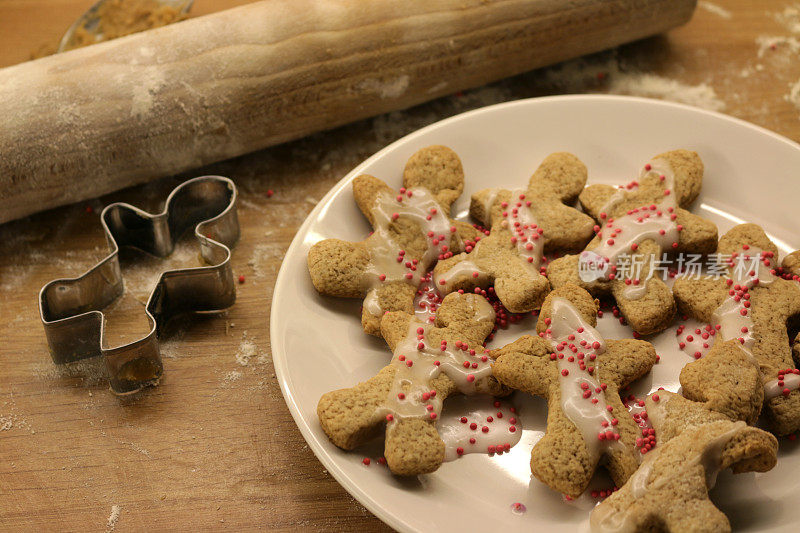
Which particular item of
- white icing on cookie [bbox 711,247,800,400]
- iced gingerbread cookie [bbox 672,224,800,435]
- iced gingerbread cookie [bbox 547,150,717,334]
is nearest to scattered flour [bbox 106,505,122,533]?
iced gingerbread cookie [bbox 547,150,717,334]

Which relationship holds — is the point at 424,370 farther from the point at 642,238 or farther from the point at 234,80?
the point at 234,80

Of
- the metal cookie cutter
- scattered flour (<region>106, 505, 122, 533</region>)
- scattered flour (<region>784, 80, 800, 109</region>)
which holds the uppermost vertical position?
scattered flour (<region>784, 80, 800, 109</region>)

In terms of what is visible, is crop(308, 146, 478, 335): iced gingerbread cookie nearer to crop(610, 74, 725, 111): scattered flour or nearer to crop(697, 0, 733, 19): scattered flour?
crop(610, 74, 725, 111): scattered flour

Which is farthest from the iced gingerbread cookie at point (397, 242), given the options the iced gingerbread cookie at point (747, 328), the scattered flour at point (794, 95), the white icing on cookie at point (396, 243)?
the scattered flour at point (794, 95)

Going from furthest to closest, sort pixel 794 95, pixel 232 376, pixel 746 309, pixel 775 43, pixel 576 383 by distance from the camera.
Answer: pixel 775 43
pixel 794 95
pixel 232 376
pixel 746 309
pixel 576 383

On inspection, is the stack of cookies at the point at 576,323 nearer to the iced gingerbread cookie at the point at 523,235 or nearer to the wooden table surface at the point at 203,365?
the iced gingerbread cookie at the point at 523,235

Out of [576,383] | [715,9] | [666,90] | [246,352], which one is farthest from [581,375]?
[715,9]

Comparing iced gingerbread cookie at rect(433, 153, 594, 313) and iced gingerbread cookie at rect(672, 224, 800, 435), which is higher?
iced gingerbread cookie at rect(433, 153, 594, 313)

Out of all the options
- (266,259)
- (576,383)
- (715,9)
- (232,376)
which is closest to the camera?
(576,383)
